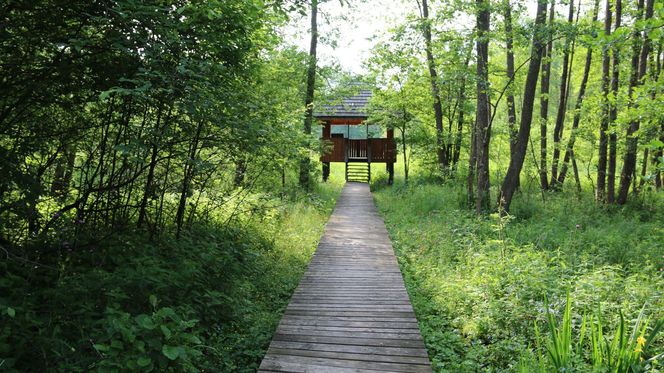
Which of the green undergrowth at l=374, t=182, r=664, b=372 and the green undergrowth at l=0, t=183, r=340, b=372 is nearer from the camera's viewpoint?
the green undergrowth at l=0, t=183, r=340, b=372

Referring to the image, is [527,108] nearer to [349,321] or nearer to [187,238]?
[349,321]

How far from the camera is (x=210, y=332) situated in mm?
4031

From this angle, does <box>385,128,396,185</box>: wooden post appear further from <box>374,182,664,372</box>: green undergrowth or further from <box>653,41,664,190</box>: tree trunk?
<box>653,41,664,190</box>: tree trunk

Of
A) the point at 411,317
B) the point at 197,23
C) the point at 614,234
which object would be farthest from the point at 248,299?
the point at 614,234

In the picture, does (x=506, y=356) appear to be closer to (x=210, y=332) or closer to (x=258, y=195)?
(x=210, y=332)

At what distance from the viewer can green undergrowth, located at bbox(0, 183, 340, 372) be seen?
254 centimetres

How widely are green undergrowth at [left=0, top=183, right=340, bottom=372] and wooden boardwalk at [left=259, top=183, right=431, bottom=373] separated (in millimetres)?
A: 297

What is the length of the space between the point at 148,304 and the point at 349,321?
82.8 inches

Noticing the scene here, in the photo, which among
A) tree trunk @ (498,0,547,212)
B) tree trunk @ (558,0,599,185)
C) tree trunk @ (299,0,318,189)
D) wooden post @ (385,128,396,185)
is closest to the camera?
tree trunk @ (498,0,547,212)

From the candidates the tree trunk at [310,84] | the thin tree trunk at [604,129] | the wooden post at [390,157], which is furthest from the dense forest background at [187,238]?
the wooden post at [390,157]

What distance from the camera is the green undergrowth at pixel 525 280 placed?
3.63m

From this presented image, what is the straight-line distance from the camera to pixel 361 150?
20750 mm

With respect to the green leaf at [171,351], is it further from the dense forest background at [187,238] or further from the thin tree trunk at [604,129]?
the thin tree trunk at [604,129]

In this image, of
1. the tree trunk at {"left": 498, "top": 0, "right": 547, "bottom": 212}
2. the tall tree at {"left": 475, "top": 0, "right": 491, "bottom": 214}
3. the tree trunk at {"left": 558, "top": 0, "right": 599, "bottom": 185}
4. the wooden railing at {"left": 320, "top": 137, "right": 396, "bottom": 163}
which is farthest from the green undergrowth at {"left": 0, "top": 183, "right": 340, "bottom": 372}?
the wooden railing at {"left": 320, "top": 137, "right": 396, "bottom": 163}
